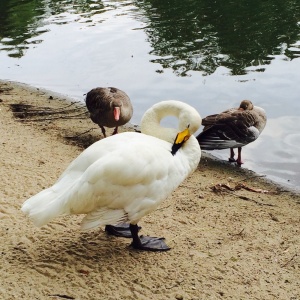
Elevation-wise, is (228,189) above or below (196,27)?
above

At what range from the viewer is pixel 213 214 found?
5.89 metres

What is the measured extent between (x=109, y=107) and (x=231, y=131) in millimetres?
1935

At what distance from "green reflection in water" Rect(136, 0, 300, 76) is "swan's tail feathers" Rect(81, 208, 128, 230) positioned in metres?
8.24

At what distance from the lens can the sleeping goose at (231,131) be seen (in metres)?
8.23

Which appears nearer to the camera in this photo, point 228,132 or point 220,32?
point 228,132

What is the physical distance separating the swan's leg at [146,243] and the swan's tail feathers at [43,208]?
767 millimetres

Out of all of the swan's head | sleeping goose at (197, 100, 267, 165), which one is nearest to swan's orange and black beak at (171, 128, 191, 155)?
the swan's head

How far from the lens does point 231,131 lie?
27.1 feet

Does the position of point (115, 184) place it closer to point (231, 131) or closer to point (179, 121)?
point (179, 121)

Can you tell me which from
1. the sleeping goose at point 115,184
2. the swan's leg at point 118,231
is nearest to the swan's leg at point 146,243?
the sleeping goose at point 115,184

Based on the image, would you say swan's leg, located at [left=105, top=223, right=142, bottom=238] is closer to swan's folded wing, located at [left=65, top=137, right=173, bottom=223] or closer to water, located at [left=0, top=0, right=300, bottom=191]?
swan's folded wing, located at [left=65, top=137, right=173, bottom=223]

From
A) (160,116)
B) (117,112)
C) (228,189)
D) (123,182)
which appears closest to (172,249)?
(123,182)

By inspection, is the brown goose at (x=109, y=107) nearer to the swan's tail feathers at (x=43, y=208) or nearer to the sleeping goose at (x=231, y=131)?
the sleeping goose at (x=231, y=131)

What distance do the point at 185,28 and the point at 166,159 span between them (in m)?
12.3
